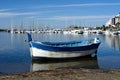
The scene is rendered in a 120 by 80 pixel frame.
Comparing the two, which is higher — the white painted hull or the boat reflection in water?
the white painted hull

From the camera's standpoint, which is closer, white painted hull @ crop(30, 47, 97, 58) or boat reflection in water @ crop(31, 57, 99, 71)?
boat reflection in water @ crop(31, 57, 99, 71)

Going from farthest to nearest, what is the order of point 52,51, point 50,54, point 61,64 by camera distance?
point 50,54, point 52,51, point 61,64

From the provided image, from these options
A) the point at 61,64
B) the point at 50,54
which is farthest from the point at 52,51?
Result: the point at 61,64

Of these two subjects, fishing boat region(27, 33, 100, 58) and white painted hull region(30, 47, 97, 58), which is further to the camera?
white painted hull region(30, 47, 97, 58)

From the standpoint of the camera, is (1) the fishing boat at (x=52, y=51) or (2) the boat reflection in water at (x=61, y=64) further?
(1) the fishing boat at (x=52, y=51)

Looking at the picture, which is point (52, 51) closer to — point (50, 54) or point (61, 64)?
point (50, 54)

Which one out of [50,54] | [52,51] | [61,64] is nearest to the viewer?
[61,64]

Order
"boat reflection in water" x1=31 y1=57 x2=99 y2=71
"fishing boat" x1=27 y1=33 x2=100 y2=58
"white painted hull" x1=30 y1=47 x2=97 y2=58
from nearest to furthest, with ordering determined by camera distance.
A: "boat reflection in water" x1=31 y1=57 x2=99 y2=71 < "fishing boat" x1=27 y1=33 x2=100 y2=58 < "white painted hull" x1=30 y1=47 x2=97 y2=58

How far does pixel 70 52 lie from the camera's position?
3481cm

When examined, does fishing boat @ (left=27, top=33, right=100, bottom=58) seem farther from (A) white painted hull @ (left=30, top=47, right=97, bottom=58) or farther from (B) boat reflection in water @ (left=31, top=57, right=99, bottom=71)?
(B) boat reflection in water @ (left=31, top=57, right=99, bottom=71)

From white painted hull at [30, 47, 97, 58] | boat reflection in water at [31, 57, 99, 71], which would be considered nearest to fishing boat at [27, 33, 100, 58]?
white painted hull at [30, 47, 97, 58]

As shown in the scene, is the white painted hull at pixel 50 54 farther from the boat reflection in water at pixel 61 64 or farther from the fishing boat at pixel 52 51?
the boat reflection in water at pixel 61 64

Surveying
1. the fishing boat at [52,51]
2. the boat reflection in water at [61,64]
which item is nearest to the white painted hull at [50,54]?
the fishing boat at [52,51]

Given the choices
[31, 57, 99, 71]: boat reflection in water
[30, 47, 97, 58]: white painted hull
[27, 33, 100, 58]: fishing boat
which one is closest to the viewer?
[31, 57, 99, 71]: boat reflection in water
